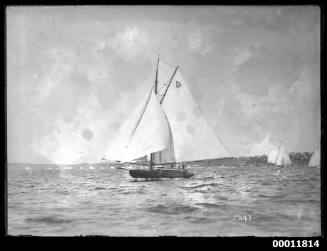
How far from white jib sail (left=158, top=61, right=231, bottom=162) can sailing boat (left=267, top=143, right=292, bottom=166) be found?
1.89 feet

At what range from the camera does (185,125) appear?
552 centimetres

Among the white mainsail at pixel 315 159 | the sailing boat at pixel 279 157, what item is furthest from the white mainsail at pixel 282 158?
the white mainsail at pixel 315 159

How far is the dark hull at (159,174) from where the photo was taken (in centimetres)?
536

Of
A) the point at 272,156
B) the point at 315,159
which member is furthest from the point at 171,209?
the point at 315,159

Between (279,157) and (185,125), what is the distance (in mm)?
1316

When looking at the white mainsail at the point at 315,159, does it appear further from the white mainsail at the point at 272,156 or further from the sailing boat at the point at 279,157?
the white mainsail at the point at 272,156

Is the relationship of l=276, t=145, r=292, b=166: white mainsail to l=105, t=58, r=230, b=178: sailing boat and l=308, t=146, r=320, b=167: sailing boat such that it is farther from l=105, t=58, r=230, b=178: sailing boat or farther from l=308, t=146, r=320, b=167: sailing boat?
l=105, t=58, r=230, b=178: sailing boat

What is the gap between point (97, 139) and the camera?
5.25m

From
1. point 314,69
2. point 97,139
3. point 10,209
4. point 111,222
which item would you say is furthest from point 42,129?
point 314,69

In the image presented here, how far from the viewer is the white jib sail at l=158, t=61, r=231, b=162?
5297mm

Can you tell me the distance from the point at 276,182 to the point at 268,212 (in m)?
0.40

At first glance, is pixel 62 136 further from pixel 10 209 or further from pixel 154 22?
pixel 154 22
